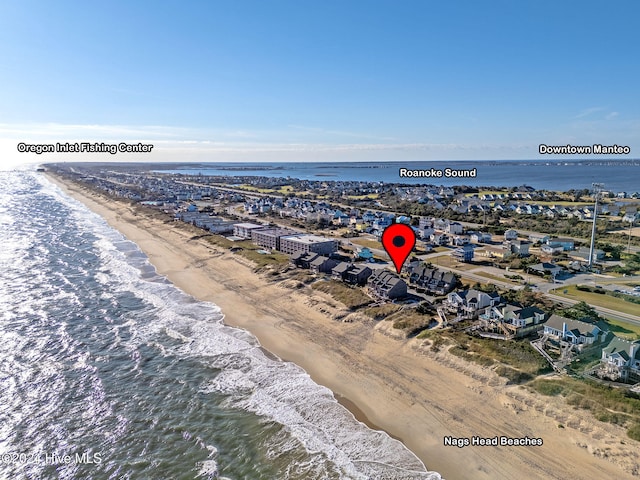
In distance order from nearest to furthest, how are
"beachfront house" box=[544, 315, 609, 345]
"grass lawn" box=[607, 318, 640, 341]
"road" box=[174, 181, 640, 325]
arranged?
"beachfront house" box=[544, 315, 609, 345]
"grass lawn" box=[607, 318, 640, 341]
"road" box=[174, 181, 640, 325]

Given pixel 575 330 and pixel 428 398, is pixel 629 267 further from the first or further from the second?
pixel 428 398

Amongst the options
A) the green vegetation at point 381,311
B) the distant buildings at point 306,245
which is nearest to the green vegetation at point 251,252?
the distant buildings at point 306,245

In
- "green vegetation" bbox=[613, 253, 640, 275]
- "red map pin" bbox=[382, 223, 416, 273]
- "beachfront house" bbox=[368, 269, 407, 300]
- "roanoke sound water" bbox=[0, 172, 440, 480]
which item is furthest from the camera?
"green vegetation" bbox=[613, 253, 640, 275]

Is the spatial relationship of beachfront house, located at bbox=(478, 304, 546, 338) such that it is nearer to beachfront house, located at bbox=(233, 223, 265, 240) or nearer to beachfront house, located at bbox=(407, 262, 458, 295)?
beachfront house, located at bbox=(407, 262, 458, 295)

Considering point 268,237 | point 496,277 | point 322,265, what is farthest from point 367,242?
point 496,277

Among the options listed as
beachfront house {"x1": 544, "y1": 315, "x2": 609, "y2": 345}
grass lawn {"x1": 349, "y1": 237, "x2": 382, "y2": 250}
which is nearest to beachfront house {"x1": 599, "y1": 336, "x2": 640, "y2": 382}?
beachfront house {"x1": 544, "y1": 315, "x2": 609, "y2": 345}

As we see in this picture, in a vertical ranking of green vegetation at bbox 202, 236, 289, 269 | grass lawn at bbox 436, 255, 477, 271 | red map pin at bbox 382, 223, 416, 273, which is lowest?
grass lawn at bbox 436, 255, 477, 271

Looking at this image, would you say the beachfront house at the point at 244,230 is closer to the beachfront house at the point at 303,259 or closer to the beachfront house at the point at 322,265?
the beachfront house at the point at 303,259
